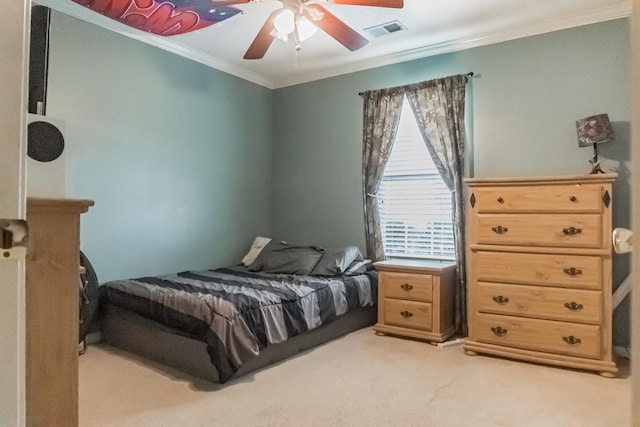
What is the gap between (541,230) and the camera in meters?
3.02

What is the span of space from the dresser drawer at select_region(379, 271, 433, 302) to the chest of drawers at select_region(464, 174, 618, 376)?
37 cm

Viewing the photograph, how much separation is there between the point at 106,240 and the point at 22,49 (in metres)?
3.19

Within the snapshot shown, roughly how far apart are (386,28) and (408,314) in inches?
92.6

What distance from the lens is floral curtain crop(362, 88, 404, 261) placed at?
4227 millimetres

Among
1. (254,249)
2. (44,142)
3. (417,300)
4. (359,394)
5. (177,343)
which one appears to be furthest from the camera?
(254,249)

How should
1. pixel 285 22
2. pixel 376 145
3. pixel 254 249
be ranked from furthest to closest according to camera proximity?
pixel 254 249
pixel 376 145
pixel 285 22

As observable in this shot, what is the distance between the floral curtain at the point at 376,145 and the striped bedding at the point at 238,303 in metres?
0.49

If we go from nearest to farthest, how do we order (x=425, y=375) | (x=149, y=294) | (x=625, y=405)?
1. (x=625, y=405)
2. (x=425, y=375)
3. (x=149, y=294)

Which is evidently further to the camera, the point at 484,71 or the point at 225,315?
the point at 484,71

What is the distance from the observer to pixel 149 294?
312 centimetres

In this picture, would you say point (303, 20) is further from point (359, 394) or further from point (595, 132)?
point (359, 394)

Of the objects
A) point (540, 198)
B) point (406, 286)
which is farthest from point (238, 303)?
point (540, 198)

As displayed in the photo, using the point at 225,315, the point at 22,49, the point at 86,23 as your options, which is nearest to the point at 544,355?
the point at 225,315

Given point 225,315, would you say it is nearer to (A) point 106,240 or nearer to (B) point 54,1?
(A) point 106,240
